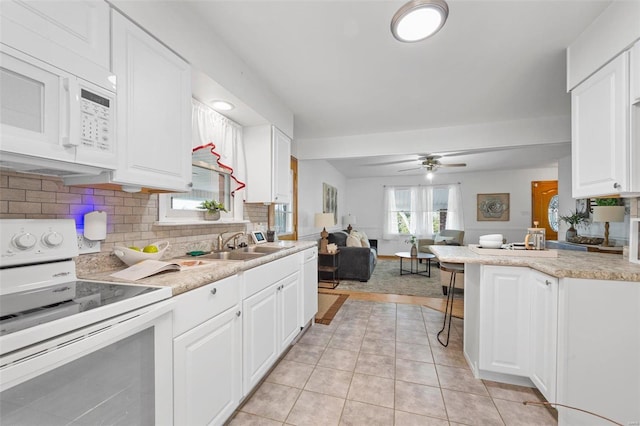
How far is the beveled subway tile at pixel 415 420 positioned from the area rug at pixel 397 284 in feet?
8.46

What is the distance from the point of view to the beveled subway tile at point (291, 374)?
196 cm

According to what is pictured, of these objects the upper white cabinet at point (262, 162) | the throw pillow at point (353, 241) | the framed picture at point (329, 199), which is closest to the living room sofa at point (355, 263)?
the throw pillow at point (353, 241)

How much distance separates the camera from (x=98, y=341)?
82cm

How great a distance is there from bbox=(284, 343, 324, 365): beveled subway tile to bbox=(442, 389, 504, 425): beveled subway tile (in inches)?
38.8

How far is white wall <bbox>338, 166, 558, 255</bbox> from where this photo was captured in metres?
6.98

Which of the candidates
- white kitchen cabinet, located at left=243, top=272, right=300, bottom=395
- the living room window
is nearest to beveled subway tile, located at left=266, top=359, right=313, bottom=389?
white kitchen cabinet, located at left=243, top=272, right=300, bottom=395

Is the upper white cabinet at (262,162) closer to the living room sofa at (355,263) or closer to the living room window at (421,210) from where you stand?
the living room sofa at (355,263)

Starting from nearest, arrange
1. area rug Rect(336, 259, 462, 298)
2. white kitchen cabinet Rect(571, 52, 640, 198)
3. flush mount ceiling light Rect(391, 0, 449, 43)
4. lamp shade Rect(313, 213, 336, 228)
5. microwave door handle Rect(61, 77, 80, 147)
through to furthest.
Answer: microwave door handle Rect(61, 77, 80, 147), flush mount ceiling light Rect(391, 0, 449, 43), white kitchen cabinet Rect(571, 52, 640, 198), area rug Rect(336, 259, 462, 298), lamp shade Rect(313, 213, 336, 228)

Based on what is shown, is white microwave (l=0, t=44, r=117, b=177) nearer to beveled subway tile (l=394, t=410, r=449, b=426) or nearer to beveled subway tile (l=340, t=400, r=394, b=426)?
beveled subway tile (l=340, t=400, r=394, b=426)

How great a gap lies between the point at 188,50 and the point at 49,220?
114 cm

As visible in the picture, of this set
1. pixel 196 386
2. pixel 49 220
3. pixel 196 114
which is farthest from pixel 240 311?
pixel 196 114

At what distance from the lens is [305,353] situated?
237 centimetres

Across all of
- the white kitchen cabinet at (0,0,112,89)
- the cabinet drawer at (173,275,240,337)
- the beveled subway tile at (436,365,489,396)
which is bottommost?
the beveled subway tile at (436,365,489,396)

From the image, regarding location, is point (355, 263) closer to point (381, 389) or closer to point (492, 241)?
point (492, 241)
